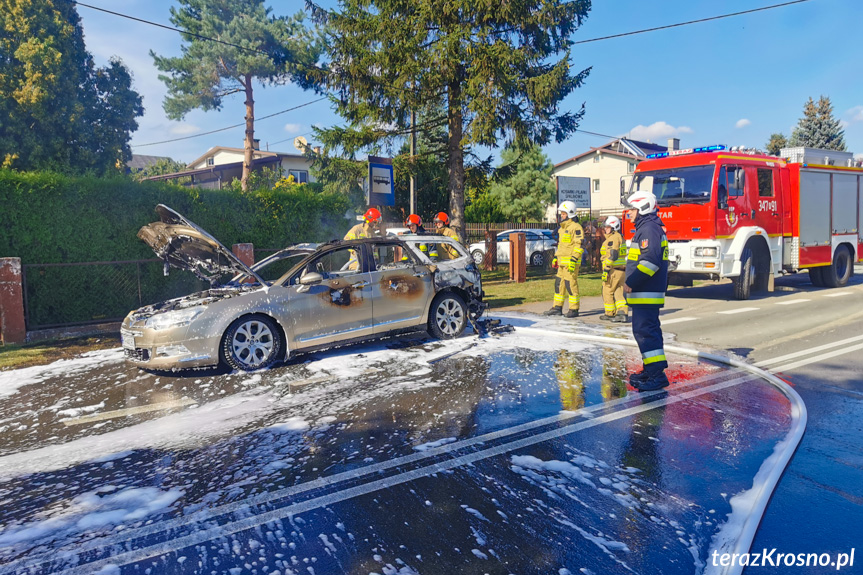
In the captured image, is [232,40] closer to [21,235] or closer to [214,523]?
[21,235]

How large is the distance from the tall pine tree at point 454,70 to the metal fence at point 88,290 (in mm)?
7918

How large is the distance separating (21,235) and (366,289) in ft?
21.7

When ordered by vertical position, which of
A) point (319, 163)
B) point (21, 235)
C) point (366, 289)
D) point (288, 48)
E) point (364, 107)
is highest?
point (288, 48)

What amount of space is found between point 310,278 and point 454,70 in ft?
35.3

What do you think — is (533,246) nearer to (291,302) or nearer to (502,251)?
(502,251)

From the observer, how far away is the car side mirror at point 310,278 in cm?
699

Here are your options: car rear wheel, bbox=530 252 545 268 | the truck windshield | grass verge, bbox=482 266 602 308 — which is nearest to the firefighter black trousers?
grass verge, bbox=482 266 602 308

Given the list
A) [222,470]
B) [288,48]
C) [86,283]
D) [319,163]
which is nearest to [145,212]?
[86,283]

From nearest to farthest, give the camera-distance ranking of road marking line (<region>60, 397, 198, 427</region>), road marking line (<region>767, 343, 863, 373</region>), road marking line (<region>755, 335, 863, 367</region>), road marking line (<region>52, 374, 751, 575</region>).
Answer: road marking line (<region>52, 374, 751, 575</region>), road marking line (<region>60, 397, 198, 427</region>), road marking line (<region>767, 343, 863, 373</region>), road marking line (<region>755, 335, 863, 367</region>)

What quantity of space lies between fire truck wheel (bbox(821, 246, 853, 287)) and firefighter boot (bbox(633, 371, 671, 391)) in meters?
12.0

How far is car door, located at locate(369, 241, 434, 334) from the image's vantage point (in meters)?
7.56

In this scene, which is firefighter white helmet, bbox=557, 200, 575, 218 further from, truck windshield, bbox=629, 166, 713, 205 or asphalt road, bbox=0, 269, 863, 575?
asphalt road, bbox=0, 269, 863, 575

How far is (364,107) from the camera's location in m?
17.0

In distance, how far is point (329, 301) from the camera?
7.14 meters
